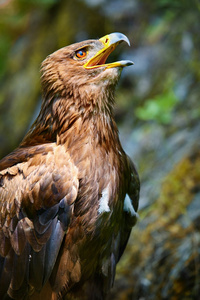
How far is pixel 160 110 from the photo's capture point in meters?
5.79

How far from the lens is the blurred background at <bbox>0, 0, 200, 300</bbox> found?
4.41m

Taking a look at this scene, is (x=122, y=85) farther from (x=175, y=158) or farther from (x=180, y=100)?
(x=175, y=158)

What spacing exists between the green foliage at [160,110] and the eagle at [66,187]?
7.46 ft

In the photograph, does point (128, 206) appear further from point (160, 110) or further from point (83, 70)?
point (160, 110)

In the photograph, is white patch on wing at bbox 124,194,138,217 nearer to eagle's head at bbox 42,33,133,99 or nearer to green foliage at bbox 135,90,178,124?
eagle's head at bbox 42,33,133,99

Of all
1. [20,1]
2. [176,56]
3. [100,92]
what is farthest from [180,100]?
[20,1]

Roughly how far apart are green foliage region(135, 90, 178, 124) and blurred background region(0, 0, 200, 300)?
1cm

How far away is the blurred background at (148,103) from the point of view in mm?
4410

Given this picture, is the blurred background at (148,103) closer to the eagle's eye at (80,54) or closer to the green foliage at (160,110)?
the green foliage at (160,110)

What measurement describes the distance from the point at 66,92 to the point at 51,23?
5497 mm

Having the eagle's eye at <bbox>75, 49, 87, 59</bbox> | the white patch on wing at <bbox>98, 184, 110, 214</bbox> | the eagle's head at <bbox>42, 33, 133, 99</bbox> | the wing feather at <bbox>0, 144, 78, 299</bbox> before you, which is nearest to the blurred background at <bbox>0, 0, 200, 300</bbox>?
the white patch on wing at <bbox>98, 184, 110, 214</bbox>

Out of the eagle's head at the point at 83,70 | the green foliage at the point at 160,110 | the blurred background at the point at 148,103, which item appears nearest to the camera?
the eagle's head at the point at 83,70

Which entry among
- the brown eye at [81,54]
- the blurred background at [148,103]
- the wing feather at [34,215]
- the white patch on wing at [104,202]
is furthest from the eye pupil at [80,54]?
the blurred background at [148,103]

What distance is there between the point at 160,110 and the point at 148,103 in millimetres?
241
